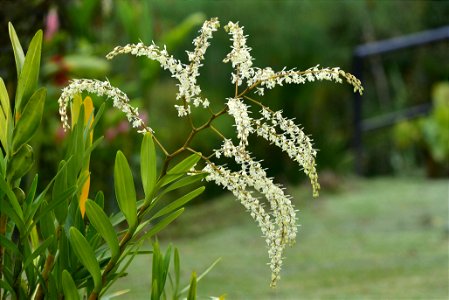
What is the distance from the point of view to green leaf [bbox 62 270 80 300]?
56.3 inches

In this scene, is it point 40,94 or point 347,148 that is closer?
point 40,94

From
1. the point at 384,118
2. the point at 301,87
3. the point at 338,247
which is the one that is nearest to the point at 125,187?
the point at 338,247

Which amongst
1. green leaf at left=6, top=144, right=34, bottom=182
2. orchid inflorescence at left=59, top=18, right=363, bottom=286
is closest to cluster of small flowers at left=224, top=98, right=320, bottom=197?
orchid inflorescence at left=59, top=18, right=363, bottom=286

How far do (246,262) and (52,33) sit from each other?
133cm

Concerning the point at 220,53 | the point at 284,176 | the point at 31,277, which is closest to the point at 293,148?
the point at 31,277

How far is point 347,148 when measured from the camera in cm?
739

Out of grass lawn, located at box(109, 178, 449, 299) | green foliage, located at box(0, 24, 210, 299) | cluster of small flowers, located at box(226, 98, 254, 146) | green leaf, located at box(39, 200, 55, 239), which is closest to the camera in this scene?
cluster of small flowers, located at box(226, 98, 254, 146)

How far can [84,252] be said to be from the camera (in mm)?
1404

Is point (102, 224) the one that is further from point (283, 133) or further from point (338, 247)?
point (338, 247)

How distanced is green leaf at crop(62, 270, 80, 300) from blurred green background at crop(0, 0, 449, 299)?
1.46m

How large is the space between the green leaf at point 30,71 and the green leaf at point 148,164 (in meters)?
0.21

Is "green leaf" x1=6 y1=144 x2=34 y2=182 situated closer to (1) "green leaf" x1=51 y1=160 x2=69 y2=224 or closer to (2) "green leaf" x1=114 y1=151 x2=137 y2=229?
(1) "green leaf" x1=51 y1=160 x2=69 y2=224

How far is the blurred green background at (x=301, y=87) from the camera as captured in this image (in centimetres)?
406

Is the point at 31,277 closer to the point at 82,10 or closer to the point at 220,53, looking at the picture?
the point at 82,10
